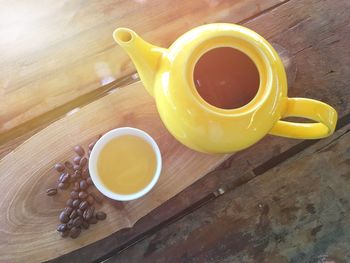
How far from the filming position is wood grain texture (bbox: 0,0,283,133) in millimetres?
721

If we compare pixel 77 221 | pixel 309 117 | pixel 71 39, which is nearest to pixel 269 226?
pixel 309 117

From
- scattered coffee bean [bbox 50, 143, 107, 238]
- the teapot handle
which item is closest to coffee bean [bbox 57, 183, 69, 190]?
scattered coffee bean [bbox 50, 143, 107, 238]

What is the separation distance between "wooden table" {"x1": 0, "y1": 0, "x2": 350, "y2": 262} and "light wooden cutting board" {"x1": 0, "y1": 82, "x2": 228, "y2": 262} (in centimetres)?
3

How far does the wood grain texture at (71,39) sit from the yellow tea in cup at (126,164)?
15 centimetres

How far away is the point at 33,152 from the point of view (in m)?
0.67

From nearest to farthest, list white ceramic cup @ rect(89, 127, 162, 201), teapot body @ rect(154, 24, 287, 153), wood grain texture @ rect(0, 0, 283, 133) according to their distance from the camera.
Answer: teapot body @ rect(154, 24, 287, 153) < white ceramic cup @ rect(89, 127, 162, 201) < wood grain texture @ rect(0, 0, 283, 133)

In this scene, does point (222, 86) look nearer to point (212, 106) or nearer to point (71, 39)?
point (212, 106)

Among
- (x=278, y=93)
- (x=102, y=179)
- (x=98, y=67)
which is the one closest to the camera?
(x=278, y=93)

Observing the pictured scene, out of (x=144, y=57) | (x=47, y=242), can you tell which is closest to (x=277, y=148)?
(x=144, y=57)

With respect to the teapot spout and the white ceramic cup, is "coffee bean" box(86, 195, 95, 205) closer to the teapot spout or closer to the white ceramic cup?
the white ceramic cup

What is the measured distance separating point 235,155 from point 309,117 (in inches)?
7.5

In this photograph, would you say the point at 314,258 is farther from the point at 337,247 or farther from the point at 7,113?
the point at 7,113

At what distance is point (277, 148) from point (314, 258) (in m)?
0.22

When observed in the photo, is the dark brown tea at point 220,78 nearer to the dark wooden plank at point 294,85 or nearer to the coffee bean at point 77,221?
the dark wooden plank at point 294,85
